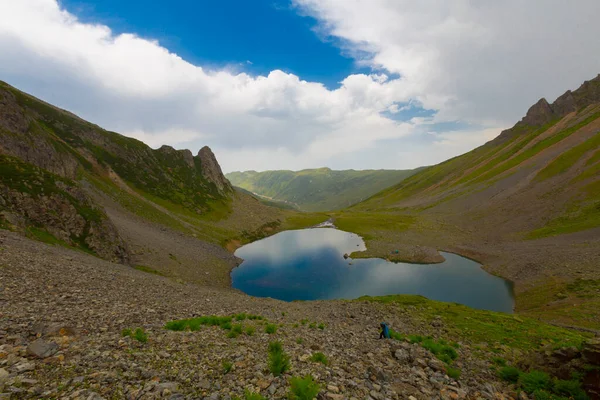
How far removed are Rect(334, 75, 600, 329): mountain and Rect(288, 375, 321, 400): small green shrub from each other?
4048 cm

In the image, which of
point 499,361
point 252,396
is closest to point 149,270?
point 252,396

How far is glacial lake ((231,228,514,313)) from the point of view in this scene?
2232 inches

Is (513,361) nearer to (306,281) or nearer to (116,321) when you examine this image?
(116,321)

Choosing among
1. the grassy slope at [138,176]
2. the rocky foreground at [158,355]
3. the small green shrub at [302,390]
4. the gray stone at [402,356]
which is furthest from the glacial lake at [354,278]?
the small green shrub at [302,390]

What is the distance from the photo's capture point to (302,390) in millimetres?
9883

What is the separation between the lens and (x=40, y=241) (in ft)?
111

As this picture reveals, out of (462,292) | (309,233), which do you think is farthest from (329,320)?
(309,233)

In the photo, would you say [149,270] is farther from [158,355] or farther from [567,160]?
[567,160]

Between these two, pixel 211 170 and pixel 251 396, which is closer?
pixel 251 396

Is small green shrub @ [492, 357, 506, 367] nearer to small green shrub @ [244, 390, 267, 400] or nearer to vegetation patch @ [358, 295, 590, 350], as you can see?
vegetation patch @ [358, 295, 590, 350]

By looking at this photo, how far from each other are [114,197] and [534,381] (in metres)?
97.7

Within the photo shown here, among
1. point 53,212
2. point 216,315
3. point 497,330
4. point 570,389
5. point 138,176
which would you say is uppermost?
point 138,176

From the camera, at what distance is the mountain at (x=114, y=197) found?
130 ft

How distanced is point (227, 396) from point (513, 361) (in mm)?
18612
